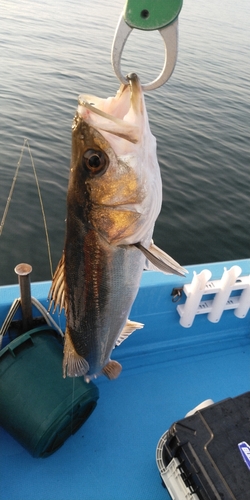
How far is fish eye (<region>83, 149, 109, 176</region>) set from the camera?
1731 mm

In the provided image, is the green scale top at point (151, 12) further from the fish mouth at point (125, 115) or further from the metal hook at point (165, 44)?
the fish mouth at point (125, 115)

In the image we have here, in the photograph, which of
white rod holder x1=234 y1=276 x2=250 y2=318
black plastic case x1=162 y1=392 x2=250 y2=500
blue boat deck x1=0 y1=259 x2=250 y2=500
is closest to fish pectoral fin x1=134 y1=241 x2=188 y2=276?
black plastic case x1=162 y1=392 x2=250 y2=500

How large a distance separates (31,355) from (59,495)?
1.09m

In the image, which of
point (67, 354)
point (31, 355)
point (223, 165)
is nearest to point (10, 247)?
point (31, 355)

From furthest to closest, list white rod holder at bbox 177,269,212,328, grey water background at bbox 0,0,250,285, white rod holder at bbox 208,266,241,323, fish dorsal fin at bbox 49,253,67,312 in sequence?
grey water background at bbox 0,0,250,285
white rod holder at bbox 208,266,241,323
white rod holder at bbox 177,269,212,328
fish dorsal fin at bbox 49,253,67,312

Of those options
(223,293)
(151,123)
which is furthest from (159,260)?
(151,123)

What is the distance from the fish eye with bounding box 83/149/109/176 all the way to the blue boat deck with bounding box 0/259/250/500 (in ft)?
6.62

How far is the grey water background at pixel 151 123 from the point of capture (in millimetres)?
8680

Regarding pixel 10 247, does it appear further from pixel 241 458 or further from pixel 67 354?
pixel 241 458

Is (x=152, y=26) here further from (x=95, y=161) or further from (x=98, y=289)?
(x=98, y=289)

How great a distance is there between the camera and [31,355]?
9.72 ft

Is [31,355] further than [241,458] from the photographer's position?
Yes

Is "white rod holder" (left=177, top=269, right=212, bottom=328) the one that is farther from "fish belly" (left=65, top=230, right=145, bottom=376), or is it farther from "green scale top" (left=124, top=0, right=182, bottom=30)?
"green scale top" (left=124, top=0, right=182, bottom=30)

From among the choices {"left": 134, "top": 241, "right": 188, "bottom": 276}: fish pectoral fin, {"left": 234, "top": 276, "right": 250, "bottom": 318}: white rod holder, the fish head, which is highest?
the fish head
